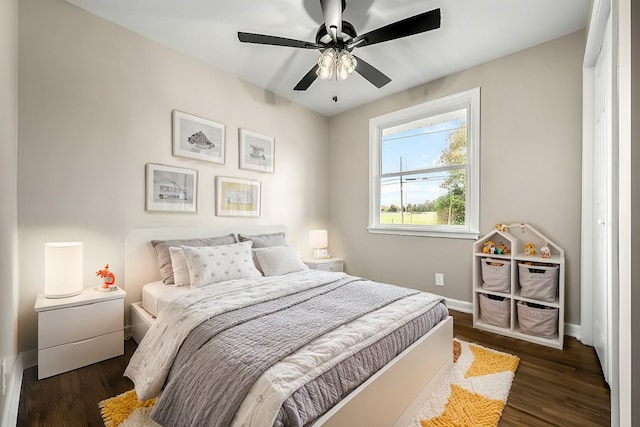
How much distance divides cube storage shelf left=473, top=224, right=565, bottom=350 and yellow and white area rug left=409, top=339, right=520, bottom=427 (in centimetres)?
49

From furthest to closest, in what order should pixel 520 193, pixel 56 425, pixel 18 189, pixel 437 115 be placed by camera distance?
pixel 437 115 < pixel 520 193 < pixel 18 189 < pixel 56 425

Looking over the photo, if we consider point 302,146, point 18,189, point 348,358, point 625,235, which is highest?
point 302,146

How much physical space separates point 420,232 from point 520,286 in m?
1.14

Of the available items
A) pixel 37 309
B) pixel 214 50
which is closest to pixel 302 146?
pixel 214 50

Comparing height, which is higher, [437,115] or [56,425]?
[437,115]

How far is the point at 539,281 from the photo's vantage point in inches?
99.2

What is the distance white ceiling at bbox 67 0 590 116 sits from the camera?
2.28 metres

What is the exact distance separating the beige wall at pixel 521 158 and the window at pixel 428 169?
103 mm

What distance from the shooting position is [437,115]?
3521mm

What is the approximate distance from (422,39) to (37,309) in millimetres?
3611

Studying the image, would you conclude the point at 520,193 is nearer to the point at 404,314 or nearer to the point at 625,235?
the point at 404,314

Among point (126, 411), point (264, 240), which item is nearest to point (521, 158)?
point (264, 240)

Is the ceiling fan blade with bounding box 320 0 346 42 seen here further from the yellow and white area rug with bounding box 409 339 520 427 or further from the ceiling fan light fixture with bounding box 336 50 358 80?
the yellow and white area rug with bounding box 409 339 520 427

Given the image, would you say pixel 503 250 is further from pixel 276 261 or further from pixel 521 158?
pixel 276 261
